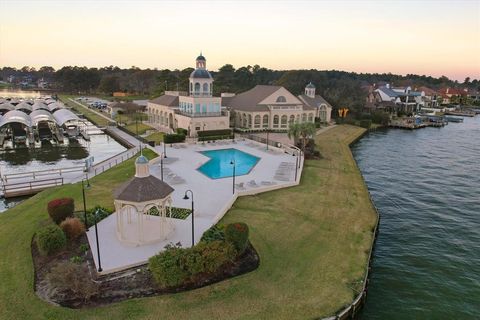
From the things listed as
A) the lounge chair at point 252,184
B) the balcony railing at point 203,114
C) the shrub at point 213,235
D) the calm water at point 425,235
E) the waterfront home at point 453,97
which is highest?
the waterfront home at point 453,97

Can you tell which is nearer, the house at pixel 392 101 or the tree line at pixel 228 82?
the tree line at pixel 228 82

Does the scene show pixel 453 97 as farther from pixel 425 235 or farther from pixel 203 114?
pixel 425 235

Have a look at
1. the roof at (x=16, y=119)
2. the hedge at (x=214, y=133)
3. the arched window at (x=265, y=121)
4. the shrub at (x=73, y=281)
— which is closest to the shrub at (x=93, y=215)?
the shrub at (x=73, y=281)

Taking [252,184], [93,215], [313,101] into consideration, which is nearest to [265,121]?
[313,101]

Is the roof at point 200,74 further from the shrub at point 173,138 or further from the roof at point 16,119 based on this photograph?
the roof at point 16,119

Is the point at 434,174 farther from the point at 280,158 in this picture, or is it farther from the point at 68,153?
the point at 68,153

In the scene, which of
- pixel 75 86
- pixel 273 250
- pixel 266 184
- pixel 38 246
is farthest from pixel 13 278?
pixel 75 86
